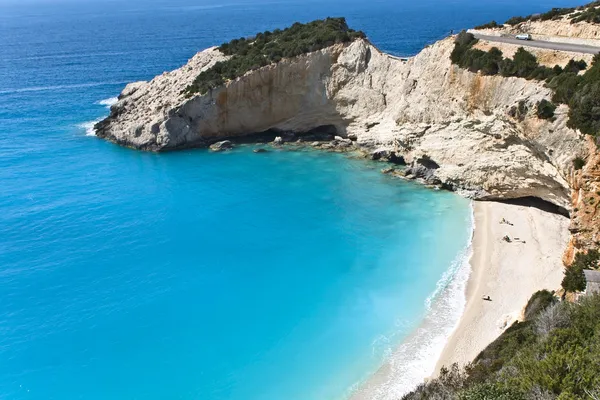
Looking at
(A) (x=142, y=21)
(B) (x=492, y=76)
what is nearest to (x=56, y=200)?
(B) (x=492, y=76)

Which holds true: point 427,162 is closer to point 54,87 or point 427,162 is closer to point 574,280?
point 574,280

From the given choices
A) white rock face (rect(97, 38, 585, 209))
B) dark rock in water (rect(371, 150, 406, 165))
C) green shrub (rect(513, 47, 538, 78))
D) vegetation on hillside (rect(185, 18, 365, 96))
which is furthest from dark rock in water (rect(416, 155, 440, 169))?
vegetation on hillside (rect(185, 18, 365, 96))

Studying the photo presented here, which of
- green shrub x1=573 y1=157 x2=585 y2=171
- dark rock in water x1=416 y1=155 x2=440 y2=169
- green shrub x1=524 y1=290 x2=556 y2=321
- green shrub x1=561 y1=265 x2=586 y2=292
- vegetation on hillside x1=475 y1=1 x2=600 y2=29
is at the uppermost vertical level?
vegetation on hillside x1=475 y1=1 x2=600 y2=29

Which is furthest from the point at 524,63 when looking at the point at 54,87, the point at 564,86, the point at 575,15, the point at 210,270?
the point at 54,87

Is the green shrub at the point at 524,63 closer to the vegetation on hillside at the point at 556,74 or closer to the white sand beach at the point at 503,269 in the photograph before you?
the vegetation on hillside at the point at 556,74

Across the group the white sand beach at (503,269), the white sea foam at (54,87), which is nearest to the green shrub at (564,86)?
the white sand beach at (503,269)

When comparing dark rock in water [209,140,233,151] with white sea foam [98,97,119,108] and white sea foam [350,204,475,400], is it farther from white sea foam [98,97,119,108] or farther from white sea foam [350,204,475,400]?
white sea foam [350,204,475,400]

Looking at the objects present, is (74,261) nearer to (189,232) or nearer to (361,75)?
(189,232)
